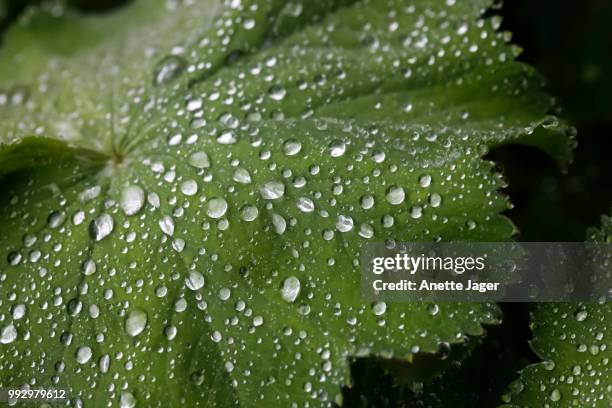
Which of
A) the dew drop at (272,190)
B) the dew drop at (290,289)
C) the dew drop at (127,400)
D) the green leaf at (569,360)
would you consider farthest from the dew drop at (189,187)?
the green leaf at (569,360)

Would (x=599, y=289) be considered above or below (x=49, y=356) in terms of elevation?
below

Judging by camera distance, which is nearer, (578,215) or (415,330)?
(415,330)

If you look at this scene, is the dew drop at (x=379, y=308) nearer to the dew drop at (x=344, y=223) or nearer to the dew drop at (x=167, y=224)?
the dew drop at (x=344, y=223)

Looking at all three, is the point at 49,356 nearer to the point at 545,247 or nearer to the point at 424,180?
the point at 424,180

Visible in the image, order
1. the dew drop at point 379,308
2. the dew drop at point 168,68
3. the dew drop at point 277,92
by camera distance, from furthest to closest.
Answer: the dew drop at point 168,68
the dew drop at point 277,92
the dew drop at point 379,308

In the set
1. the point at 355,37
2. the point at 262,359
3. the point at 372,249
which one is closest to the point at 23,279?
the point at 262,359

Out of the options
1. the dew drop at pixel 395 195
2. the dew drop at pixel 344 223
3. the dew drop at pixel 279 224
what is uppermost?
the dew drop at pixel 279 224

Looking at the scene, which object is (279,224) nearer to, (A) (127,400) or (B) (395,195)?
(B) (395,195)
